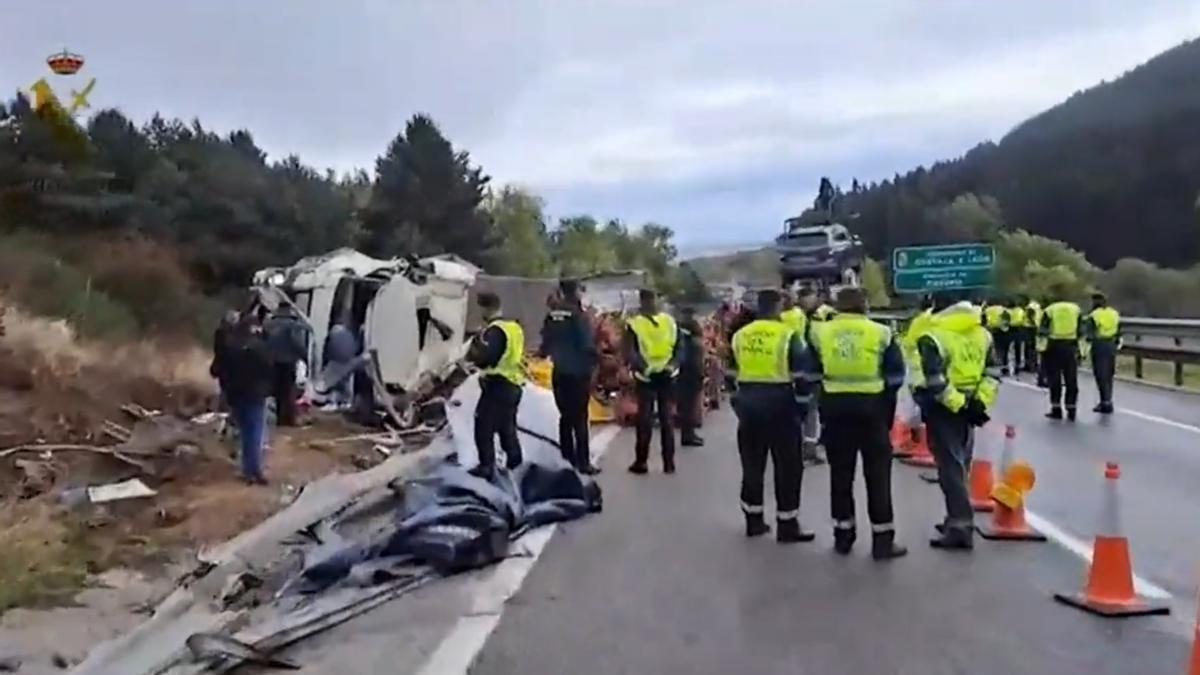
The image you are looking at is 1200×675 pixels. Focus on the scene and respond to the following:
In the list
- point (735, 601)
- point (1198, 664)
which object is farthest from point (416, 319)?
point (1198, 664)

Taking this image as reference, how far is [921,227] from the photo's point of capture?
86812 millimetres

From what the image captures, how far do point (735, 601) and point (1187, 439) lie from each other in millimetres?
10907

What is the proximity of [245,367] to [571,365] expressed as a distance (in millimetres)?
3054

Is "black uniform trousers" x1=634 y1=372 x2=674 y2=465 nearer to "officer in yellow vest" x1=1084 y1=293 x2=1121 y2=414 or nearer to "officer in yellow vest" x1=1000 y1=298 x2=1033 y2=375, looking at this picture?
"officer in yellow vest" x1=1084 y1=293 x2=1121 y2=414

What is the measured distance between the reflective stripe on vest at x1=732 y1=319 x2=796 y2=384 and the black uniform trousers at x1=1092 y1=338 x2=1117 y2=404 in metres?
10.8

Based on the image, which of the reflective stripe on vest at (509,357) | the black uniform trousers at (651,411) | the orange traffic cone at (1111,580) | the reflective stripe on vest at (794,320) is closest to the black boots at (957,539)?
the reflective stripe on vest at (794,320)

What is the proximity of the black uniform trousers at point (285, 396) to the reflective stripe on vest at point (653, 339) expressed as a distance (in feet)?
18.6

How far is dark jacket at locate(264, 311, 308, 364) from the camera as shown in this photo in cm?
1747

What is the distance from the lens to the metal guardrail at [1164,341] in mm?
27531

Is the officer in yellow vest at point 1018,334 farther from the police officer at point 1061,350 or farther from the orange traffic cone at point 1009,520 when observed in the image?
the orange traffic cone at point 1009,520

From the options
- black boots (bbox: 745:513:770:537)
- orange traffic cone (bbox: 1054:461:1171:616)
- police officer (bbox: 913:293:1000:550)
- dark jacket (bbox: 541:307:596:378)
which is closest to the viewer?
orange traffic cone (bbox: 1054:461:1171:616)

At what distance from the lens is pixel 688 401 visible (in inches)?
702

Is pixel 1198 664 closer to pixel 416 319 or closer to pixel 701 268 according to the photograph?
pixel 416 319

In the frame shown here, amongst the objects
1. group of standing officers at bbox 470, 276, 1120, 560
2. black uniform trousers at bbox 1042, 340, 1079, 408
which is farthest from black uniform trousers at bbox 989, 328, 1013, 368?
group of standing officers at bbox 470, 276, 1120, 560
